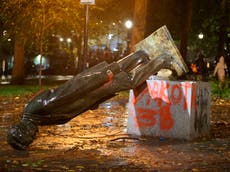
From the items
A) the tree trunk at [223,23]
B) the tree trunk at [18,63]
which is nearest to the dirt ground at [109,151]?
the tree trunk at [18,63]

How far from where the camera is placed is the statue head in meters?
8.18

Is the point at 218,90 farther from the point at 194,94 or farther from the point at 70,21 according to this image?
the point at 194,94

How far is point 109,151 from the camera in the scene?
847 cm

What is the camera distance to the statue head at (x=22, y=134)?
8.18 metres

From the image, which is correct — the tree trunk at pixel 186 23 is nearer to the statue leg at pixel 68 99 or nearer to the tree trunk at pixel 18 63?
the tree trunk at pixel 18 63

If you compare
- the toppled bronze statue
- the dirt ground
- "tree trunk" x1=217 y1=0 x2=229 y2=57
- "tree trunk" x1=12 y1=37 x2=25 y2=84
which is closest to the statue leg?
the toppled bronze statue

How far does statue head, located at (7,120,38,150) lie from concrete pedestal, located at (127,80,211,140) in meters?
2.65

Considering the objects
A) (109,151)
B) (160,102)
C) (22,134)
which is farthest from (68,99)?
(160,102)

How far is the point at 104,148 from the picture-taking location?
8742 mm

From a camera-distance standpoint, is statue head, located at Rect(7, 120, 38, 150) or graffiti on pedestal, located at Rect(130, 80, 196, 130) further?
graffiti on pedestal, located at Rect(130, 80, 196, 130)

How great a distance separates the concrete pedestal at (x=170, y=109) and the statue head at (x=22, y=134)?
2.65 m

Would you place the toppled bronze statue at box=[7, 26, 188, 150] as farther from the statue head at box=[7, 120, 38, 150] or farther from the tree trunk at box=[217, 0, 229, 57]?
the tree trunk at box=[217, 0, 229, 57]

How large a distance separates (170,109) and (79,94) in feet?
7.11

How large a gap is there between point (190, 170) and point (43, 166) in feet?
6.81
